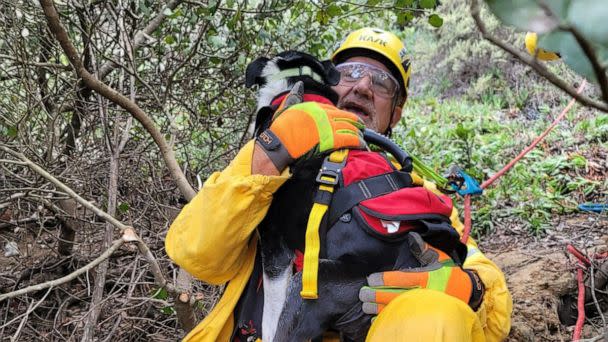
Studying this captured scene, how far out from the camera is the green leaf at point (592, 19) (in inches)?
15.7

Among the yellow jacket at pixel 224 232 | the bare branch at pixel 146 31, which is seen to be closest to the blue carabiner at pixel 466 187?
the yellow jacket at pixel 224 232

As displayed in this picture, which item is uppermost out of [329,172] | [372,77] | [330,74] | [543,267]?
[372,77]

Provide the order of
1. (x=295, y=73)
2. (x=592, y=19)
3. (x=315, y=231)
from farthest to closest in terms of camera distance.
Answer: (x=295, y=73) → (x=315, y=231) → (x=592, y=19)

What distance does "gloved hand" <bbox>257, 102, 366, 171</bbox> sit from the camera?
1.85 m

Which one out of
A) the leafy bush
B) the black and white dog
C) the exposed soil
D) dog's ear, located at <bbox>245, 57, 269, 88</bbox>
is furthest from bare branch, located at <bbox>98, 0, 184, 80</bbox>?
the leafy bush

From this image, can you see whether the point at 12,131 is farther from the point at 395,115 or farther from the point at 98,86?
the point at 395,115

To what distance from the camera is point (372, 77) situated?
3.18 m

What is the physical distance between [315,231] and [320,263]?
0.14 meters

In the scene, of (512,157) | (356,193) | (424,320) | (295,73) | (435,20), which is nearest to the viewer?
(424,320)

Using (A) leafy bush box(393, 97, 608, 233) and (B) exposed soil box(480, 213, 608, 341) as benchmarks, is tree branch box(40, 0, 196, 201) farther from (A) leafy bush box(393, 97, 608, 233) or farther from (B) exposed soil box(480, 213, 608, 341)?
(A) leafy bush box(393, 97, 608, 233)

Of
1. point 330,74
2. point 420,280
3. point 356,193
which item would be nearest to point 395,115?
point 330,74

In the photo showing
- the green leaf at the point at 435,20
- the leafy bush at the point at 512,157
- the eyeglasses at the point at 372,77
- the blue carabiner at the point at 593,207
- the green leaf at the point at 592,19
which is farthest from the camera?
the leafy bush at the point at 512,157

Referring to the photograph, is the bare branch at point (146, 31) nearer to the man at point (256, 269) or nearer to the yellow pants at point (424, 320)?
the man at point (256, 269)

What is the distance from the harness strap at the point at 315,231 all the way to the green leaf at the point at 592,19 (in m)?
1.44
